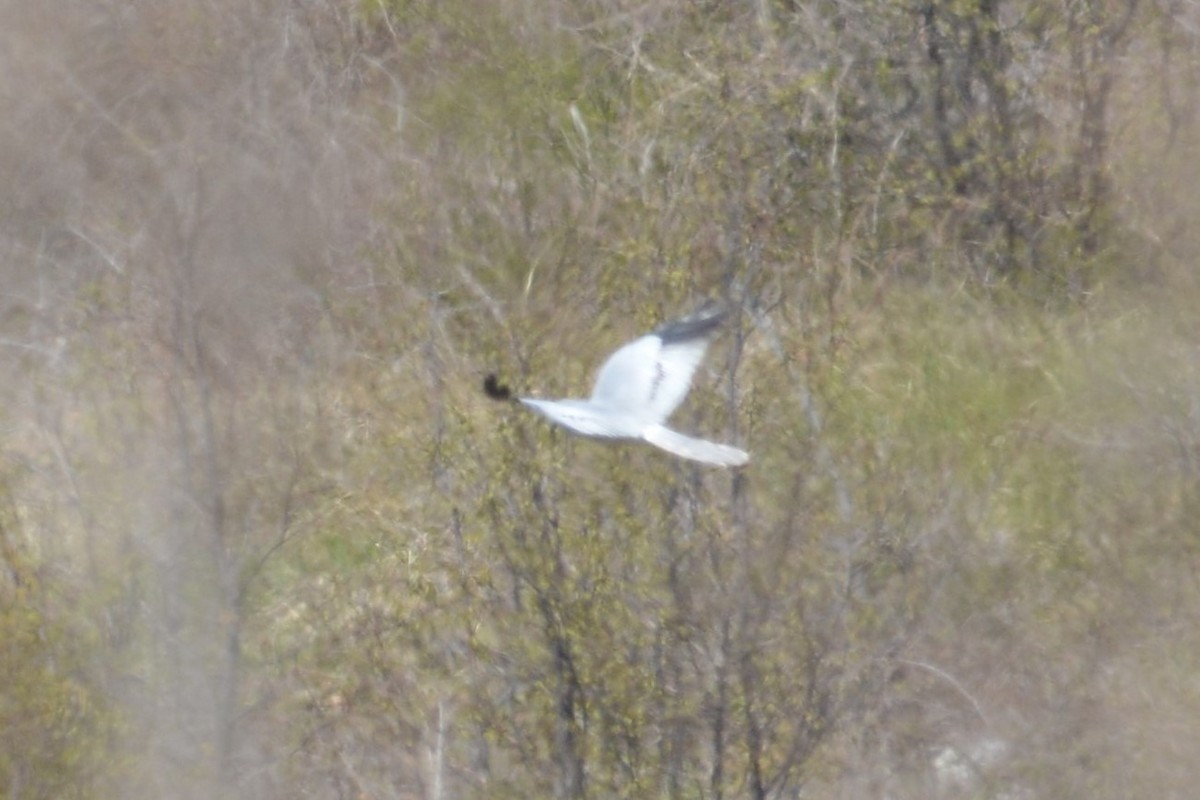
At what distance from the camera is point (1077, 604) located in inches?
340

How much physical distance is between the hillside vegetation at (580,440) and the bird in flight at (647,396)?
83 centimetres

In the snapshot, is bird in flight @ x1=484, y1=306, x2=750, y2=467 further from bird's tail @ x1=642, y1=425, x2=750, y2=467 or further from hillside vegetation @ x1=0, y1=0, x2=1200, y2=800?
hillside vegetation @ x1=0, y1=0, x2=1200, y2=800

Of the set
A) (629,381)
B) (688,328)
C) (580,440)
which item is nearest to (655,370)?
(629,381)

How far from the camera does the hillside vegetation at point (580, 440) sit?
7410 mm

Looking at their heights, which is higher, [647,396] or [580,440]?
[647,396]

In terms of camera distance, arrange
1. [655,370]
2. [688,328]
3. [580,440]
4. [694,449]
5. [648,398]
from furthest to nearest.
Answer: [580,440], [688,328], [655,370], [648,398], [694,449]

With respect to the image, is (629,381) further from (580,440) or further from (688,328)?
(580,440)

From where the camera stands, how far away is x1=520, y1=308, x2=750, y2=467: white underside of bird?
18.0 feet

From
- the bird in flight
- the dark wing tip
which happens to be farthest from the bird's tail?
the dark wing tip

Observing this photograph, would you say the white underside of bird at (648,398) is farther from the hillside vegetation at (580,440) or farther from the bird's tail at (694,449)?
the hillside vegetation at (580,440)

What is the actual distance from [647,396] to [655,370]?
0.17 metres

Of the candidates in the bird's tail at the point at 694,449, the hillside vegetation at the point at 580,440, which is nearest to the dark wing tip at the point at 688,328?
the hillside vegetation at the point at 580,440

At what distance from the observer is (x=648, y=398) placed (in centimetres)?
582

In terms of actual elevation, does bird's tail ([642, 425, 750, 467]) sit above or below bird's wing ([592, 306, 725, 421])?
below
